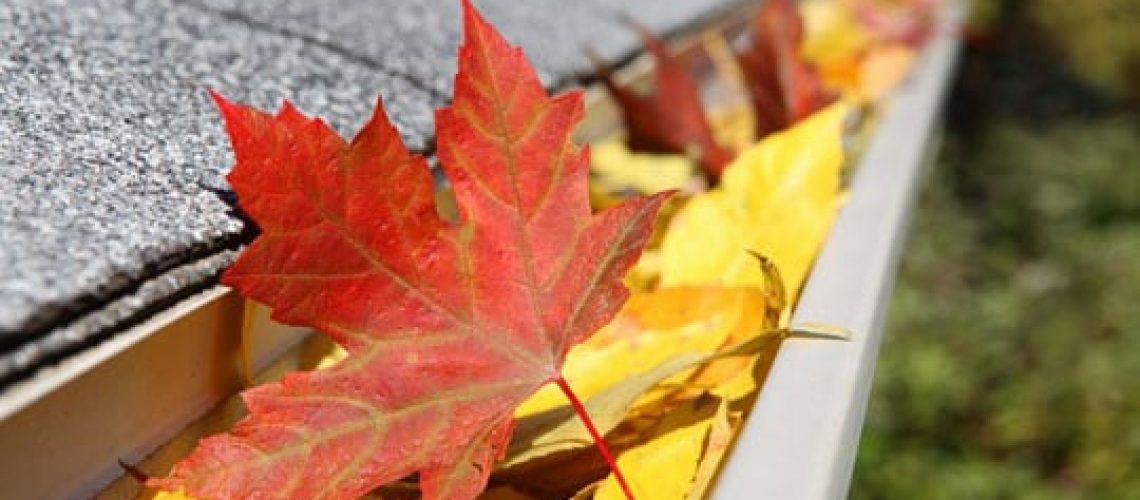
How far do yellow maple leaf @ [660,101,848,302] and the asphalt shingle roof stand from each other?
0.68ft

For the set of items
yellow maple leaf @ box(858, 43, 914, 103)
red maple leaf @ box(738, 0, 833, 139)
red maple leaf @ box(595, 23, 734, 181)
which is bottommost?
red maple leaf @ box(595, 23, 734, 181)

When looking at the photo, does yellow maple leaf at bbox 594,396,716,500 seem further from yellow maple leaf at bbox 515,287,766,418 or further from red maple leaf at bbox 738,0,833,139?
red maple leaf at bbox 738,0,833,139

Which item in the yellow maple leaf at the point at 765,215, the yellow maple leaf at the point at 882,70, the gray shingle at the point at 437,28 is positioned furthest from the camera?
the yellow maple leaf at the point at 882,70

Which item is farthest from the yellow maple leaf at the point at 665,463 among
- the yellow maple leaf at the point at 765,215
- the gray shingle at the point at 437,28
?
the gray shingle at the point at 437,28

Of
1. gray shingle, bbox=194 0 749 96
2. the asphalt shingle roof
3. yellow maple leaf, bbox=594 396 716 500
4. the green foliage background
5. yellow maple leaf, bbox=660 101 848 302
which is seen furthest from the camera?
the green foliage background

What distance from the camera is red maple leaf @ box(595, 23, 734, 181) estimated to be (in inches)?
50.9

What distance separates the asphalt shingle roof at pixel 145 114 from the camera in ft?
1.82

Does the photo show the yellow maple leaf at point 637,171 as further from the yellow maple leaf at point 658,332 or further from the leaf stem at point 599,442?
the leaf stem at point 599,442

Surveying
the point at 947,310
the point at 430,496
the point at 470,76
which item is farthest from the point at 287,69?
the point at 947,310

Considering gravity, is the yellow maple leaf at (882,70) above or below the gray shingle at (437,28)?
above

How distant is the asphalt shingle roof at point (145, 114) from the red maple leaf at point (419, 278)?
0.18 feet

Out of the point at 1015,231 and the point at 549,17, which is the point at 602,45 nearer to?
the point at 549,17

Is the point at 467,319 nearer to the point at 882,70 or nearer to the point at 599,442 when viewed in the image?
the point at 599,442

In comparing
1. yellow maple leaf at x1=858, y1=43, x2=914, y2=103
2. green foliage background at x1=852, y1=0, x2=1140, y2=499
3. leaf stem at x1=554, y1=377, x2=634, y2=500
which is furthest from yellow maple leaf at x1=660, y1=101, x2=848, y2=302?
green foliage background at x1=852, y1=0, x2=1140, y2=499
